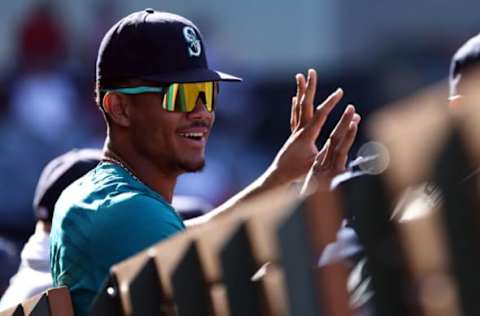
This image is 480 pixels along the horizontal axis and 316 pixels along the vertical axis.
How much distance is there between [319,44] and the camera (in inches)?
615

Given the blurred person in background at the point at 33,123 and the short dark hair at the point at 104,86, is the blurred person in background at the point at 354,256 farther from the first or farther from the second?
the blurred person in background at the point at 33,123

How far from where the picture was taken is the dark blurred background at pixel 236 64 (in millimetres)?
12805

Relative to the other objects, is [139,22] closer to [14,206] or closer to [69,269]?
[69,269]

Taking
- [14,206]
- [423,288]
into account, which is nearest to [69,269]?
[423,288]

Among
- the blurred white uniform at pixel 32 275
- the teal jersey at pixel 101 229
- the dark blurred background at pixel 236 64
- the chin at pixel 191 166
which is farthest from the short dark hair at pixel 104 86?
the dark blurred background at pixel 236 64

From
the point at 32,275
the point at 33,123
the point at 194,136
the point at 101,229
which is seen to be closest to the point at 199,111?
the point at 194,136

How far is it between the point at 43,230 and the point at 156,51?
1452mm

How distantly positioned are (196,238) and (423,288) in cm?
67

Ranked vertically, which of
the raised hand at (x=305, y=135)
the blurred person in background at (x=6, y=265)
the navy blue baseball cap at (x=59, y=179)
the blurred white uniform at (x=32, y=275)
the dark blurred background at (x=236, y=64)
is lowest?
the dark blurred background at (x=236, y=64)

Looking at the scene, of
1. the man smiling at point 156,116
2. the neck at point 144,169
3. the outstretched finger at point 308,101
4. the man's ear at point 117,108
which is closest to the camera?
the man smiling at point 156,116

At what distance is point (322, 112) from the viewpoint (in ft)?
12.8

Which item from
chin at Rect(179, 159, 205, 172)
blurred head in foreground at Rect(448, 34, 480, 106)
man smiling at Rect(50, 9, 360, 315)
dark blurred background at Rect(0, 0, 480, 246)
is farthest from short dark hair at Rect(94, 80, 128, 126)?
dark blurred background at Rect(0, 0, 480, 246)

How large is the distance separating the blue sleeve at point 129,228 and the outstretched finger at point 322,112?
2.31ft

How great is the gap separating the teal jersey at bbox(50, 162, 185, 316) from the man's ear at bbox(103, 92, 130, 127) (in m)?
0.32
